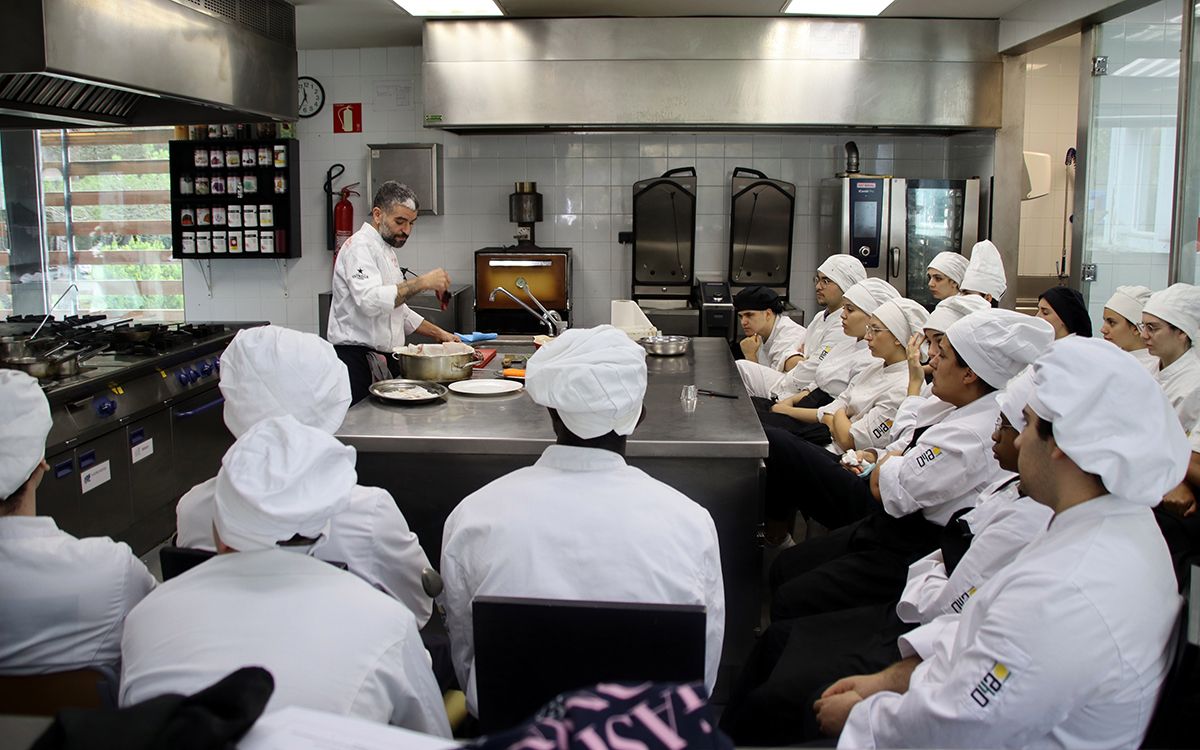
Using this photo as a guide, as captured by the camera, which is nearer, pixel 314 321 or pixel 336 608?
pixel 336 608

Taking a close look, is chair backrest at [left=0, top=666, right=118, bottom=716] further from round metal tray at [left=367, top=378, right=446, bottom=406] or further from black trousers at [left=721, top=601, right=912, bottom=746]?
round metal tray at [left=367, top=378, right=446, bottom=406]

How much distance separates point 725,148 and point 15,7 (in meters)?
4.76

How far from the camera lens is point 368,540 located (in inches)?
88.0

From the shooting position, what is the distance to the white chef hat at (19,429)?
196 cm

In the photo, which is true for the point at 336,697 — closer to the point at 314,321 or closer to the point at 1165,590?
the point at 1165,590

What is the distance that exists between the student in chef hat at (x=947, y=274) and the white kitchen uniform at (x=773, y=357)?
2.68ft

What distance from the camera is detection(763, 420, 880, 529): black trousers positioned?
3688 mm

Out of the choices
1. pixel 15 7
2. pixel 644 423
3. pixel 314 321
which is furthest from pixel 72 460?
pixel 314 321

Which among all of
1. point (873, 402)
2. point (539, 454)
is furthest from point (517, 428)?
point (873, 402)

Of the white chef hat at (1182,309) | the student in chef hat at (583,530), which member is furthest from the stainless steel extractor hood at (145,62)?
the white chef hat at (1182,309)

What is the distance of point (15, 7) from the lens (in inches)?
136

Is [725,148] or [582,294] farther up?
[725,148]

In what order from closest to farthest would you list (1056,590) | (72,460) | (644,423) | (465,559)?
(1056,590) → (465,559) → (644,423) → (72,460)

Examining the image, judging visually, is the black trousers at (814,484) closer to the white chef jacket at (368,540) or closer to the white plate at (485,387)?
the white plate at (485,387)
